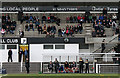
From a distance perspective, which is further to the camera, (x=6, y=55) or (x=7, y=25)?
(x=7, y=25)

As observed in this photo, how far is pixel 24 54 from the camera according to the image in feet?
132

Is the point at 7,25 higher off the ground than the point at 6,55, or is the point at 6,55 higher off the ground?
the point at 7,25

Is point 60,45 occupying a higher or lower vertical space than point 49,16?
lower

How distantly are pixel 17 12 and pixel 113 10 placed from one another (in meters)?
10.9

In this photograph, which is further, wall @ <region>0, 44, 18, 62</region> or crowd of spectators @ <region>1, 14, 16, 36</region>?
crowd of spectators @ <region>1, 14, 16, 36</region>

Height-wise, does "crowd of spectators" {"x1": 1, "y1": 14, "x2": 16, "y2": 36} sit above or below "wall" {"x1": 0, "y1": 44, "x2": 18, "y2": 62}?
above

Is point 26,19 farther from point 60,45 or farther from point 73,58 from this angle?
point 73,58

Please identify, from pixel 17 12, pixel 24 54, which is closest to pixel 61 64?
pixel 24 54

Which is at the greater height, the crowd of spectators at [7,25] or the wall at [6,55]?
the crowd of spectators at [7,25]

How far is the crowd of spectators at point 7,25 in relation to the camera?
140 feet

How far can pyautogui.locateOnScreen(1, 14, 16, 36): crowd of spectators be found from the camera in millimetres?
42625

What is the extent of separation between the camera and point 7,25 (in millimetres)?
43438

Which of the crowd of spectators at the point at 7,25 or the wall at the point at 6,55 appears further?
the crowd of spectators at the point at 7,25

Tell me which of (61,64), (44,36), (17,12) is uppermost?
(17,12)
